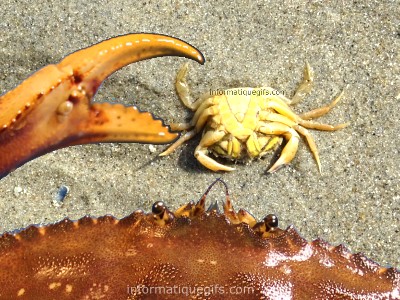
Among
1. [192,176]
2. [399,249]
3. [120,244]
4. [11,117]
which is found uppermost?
[11,117]

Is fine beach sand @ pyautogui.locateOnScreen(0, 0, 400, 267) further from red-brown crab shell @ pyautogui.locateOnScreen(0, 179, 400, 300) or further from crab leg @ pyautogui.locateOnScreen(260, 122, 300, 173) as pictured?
red-brown crab shell @ pyautogui.locateOnScreen(0, 179, 400, 300)

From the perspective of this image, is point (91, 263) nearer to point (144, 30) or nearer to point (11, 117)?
point (11, 117)

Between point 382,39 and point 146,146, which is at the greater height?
point 382,39

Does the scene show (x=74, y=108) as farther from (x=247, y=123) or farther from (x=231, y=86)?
(x=231, y=86)

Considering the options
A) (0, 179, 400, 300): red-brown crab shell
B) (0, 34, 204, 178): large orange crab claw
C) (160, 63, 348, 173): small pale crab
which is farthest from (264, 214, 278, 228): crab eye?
(160, 63, 348, 173): small pale crab

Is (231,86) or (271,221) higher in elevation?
(231,86)

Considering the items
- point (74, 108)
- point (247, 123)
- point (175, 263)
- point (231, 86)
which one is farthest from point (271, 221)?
point (231, 86)

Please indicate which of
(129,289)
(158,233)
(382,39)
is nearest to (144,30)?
(382,39)

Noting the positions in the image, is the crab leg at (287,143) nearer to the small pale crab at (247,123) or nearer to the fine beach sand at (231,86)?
the small pale crab at (247,123)
